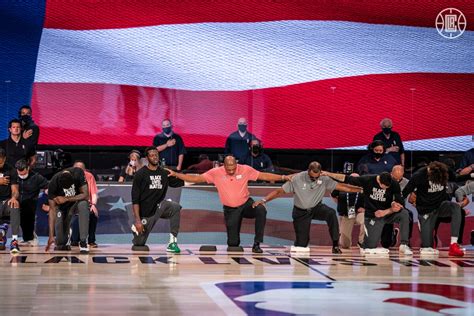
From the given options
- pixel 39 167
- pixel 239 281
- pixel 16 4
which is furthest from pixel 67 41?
pixel 239 281

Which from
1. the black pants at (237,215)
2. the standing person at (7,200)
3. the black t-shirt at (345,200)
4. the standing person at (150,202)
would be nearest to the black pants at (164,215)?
the standing person at (150,202)

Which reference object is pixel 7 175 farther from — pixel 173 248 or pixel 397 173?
pixel 397 173

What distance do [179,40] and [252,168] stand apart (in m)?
3.17

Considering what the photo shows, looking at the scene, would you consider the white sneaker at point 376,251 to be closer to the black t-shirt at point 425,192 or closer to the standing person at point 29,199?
the black t-shirt at point 425,192

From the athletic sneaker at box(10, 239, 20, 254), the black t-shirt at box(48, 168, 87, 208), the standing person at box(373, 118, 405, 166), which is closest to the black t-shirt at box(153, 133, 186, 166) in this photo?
the black t-shirt at box(48, 168, 87, 208)

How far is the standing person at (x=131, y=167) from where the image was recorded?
16578 mm

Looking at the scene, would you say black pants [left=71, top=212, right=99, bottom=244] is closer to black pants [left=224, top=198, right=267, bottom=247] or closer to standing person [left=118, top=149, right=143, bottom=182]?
standing person [left=118, top=149, right=143, bottom=182]

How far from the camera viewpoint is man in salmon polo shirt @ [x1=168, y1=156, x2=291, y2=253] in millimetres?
15047

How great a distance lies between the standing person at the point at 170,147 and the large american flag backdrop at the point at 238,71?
0.13 m

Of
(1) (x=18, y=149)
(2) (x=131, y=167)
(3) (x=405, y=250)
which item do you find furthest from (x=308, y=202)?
(1) (x=18, y=149)

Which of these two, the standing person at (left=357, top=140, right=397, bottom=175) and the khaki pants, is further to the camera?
the standing person at (left=357, top=140, right=397, bottom=175)

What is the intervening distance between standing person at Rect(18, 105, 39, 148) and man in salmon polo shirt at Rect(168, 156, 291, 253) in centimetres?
243

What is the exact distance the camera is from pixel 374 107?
17.3 metres

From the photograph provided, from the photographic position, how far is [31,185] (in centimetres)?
1572
